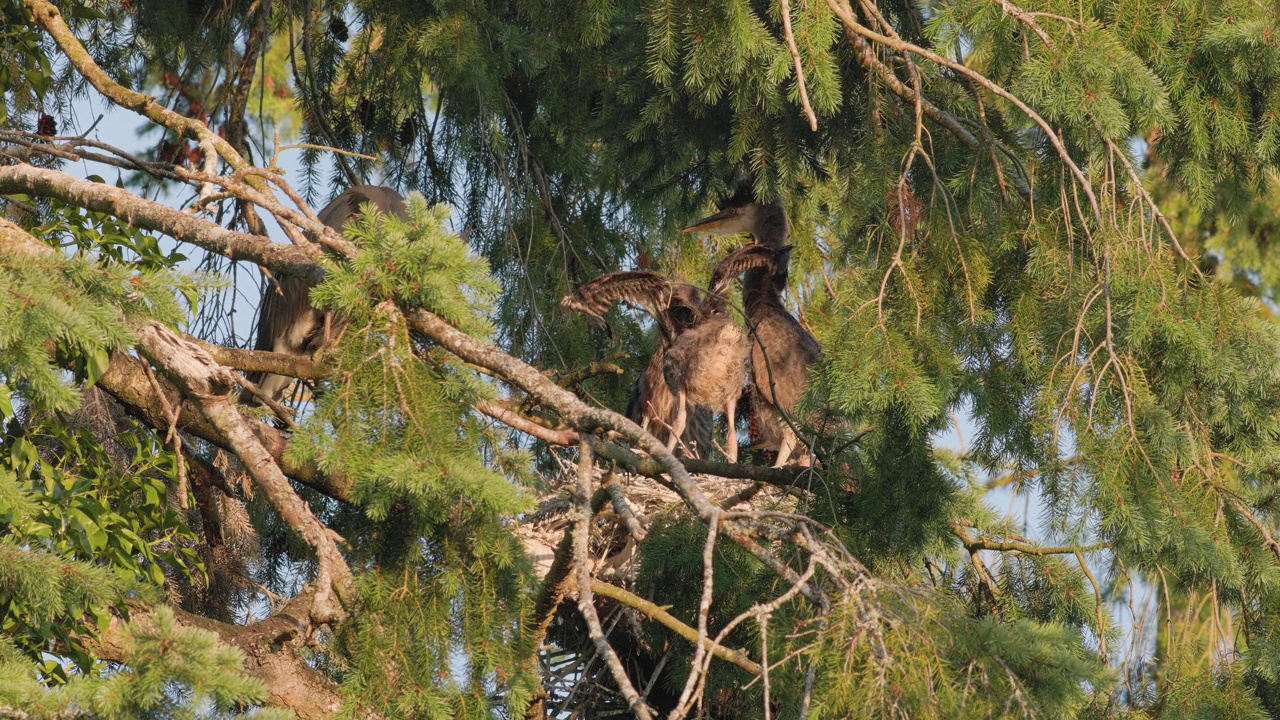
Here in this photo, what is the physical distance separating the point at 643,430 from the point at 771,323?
3507 millimetres

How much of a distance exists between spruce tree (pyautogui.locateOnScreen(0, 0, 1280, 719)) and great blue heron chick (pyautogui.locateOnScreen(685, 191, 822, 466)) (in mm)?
648

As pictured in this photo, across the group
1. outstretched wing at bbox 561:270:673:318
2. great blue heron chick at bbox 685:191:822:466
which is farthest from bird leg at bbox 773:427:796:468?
outstretched wing at bbox 561:270:673:318

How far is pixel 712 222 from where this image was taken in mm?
6691

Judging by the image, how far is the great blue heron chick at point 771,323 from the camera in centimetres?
595

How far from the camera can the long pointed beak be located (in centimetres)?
667

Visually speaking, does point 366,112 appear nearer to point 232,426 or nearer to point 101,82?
point 101,82

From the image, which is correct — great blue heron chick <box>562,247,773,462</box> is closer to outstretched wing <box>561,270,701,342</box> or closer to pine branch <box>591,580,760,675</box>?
outstretched wing <box>561,270,701,342</box>

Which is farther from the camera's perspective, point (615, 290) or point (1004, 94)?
point (615, 290)

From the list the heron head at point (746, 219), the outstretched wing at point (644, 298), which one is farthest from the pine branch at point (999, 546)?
the heron head at point (746, 219)

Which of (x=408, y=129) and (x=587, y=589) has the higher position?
(x=408, y=129)

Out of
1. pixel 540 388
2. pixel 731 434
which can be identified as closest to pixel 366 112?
pixel 731 434

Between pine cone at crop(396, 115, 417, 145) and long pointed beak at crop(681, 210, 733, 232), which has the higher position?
pine cone at crop(396, 115, 417, 145)

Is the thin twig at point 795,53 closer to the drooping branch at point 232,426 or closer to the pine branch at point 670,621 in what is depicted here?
the pine branch at point 670,621

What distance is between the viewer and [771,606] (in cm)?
231
